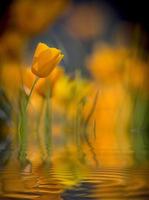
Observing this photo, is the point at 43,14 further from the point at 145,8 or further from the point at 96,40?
the point at 145,8

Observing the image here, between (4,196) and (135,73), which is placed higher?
(135,73)

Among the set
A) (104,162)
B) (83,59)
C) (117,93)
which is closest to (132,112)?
(117,93)

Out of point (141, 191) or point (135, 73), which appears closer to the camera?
point (141, 191)

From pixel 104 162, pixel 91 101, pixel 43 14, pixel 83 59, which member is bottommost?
pixel 104 162

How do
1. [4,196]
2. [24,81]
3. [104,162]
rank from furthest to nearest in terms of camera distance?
[24,81]
[104,162]
[4,196]

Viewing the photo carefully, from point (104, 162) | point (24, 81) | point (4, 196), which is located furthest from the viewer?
point (24, 81)

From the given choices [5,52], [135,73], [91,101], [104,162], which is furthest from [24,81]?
[104,162]
